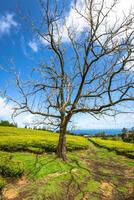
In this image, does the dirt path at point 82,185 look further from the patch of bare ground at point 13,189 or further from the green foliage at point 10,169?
the green foliage at point 10,169

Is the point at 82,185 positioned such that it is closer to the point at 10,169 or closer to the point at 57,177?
the point at 57,177

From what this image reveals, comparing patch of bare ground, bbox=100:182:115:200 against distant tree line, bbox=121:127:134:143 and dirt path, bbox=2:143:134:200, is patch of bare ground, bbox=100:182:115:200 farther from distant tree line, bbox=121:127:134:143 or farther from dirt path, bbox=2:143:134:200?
distant tree line, bbox=121:127:134:143

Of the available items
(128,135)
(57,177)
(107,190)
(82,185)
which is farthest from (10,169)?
(128,135)

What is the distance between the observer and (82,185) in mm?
14570

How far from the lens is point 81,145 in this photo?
79.0 feet

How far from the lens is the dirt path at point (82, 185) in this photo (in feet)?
42.7

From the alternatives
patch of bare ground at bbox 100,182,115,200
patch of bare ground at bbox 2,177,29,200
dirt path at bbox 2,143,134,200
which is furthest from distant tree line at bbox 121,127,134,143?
patch of bare ground at bbox 2,177,29,200

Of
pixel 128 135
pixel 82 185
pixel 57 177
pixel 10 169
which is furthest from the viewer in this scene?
pixel 128 135

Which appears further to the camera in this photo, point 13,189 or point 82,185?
point 82,185

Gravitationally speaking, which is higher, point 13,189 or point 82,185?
point 82,185

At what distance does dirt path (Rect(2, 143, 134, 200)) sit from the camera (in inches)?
513

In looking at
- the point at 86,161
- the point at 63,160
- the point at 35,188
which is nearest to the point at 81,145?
the point at 86,161

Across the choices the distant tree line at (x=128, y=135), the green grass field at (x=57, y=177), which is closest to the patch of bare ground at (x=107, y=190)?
the green grass field at (x=57, y=177)

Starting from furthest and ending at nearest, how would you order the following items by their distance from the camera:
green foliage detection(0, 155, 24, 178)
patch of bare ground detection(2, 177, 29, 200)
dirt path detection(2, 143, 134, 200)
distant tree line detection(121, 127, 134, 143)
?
distant tree line detection(121, 127, 134, 143) → green foliage detection(0, 155, 24, 178) → dirt path detection(2, 143, 134, 200) → patch of bare ground detection(2, 177, 29, 200)
